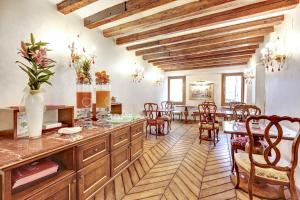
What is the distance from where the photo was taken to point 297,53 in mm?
2514

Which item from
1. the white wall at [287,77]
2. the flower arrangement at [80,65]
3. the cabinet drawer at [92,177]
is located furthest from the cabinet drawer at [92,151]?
the white wall at [287,77]

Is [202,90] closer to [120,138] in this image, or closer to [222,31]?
[222,31]

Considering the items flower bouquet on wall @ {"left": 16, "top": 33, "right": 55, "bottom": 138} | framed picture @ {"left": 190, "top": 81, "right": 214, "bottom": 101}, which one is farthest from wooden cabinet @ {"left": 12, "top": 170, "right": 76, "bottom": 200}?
framed picture @ {"left": 190, "top": 81, "right": 214, "bottom": 101}

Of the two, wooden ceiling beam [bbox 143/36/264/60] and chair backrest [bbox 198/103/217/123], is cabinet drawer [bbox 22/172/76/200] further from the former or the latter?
wooden ceiling beam [bbox 143/36/264/60]

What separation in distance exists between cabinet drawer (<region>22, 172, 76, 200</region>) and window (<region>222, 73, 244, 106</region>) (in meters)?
6.99

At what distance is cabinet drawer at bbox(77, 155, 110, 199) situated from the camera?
1.80 metres

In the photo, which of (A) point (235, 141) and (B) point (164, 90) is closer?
(A) point (235, 141)

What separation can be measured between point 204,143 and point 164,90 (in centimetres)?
411

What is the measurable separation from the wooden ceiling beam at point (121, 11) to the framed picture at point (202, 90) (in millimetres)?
5678

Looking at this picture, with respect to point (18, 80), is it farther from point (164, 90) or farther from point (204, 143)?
point (164, 90)

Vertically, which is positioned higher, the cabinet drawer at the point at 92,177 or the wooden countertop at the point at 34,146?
the wooden countertop at the point at 34,146

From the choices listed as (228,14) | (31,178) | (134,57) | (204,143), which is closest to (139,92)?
(134,57)

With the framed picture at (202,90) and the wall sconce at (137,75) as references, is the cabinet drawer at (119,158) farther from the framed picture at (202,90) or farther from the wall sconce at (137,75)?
the framed picture at (202,90)

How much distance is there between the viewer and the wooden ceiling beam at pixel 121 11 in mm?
2443
